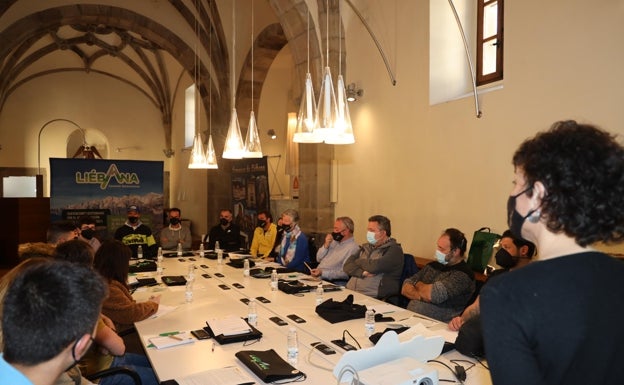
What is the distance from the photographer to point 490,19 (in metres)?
4.84

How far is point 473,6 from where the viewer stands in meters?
5.08

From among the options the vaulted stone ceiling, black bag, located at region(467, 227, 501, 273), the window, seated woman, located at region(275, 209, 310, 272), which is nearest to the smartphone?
black bag, located at region(467, 227, 501, 273)

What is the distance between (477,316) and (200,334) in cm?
160

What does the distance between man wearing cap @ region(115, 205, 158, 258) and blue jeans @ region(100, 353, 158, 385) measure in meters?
3.48

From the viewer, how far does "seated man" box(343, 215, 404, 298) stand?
14.6ft

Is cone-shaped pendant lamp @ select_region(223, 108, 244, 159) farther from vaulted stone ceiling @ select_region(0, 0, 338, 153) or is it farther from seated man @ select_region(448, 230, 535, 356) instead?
Result: vaulted stone ceiling @ select_region(0, 0, 338, 153)

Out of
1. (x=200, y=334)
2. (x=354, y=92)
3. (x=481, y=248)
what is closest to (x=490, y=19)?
(x=354, y=92)

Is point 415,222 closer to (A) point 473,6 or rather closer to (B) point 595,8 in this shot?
(A) point 473,6

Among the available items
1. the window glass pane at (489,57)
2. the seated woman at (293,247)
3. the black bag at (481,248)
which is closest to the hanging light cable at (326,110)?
the black bag at (481,248)

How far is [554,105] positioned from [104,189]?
873 cm

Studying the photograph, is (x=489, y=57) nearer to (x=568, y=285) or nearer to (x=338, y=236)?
(x=338, y=236)

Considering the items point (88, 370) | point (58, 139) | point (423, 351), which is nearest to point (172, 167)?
point (58, 139)

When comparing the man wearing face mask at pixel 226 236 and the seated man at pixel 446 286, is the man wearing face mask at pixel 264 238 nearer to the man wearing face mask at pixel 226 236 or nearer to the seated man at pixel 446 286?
the man wearing face mask at pixel 226 236

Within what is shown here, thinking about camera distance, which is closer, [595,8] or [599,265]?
[599,265]
